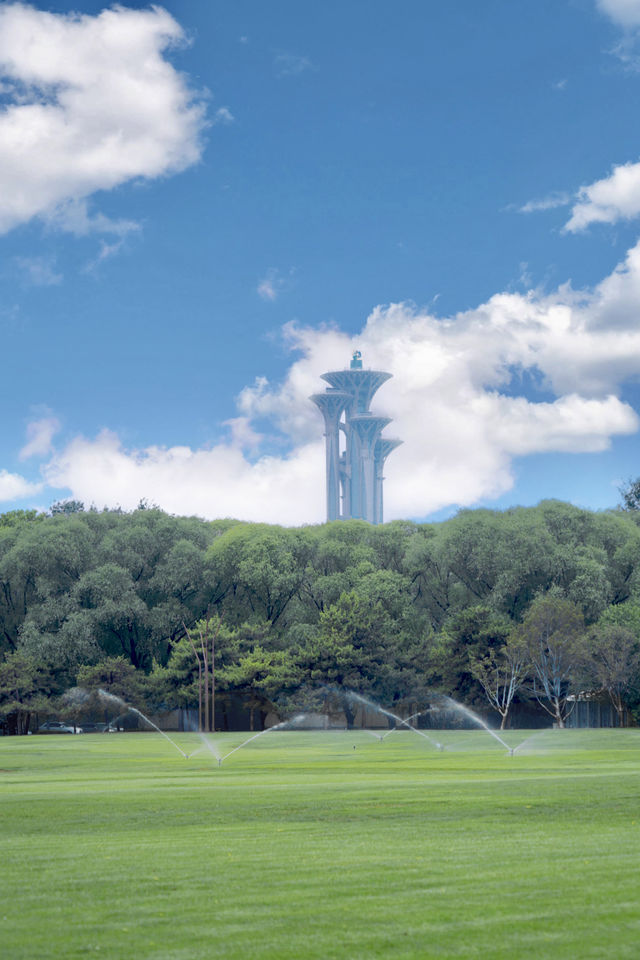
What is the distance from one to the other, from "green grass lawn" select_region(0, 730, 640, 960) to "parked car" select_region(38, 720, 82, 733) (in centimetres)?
5836

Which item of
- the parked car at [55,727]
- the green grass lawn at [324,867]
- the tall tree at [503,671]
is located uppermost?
the tall tree at [503,671]

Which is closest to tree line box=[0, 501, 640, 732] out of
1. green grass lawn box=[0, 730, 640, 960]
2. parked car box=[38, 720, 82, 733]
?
parked car box=[38, 720, 82, 733]

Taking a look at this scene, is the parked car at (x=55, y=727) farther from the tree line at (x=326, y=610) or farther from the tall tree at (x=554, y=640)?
the tall tree at (x=554, y=640)

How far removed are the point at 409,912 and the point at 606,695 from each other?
75693 millimetres

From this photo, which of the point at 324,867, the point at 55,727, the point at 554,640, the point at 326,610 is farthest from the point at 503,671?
the point at 324,867

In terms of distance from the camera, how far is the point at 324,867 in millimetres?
15180

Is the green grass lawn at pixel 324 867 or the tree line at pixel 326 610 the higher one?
the tree line at pixel 326 610

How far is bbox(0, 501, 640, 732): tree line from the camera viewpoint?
80.2 meters

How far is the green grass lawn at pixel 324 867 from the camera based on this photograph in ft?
35.2

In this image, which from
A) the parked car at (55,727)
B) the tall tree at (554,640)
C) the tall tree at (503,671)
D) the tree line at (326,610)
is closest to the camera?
the tall tree at (554,640)

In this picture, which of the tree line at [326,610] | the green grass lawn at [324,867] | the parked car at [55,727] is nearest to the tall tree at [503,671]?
the tree line at [326,610]

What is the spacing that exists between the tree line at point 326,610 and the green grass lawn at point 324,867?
151 ft

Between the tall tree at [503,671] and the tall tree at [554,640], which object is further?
the tall tree at [503,671]

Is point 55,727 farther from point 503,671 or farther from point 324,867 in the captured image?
point 324,867
